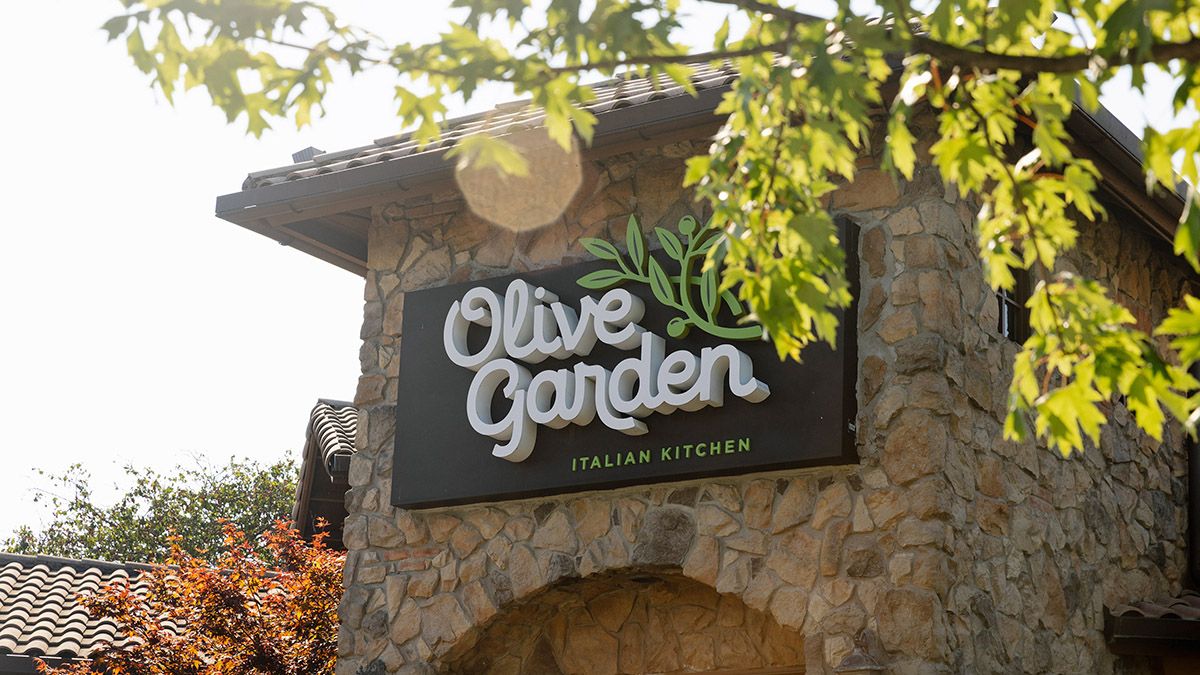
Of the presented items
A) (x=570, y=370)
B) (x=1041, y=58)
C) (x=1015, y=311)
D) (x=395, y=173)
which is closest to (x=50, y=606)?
(x=395, y=173)

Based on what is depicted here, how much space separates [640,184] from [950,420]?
2.75 meters

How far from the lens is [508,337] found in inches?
388

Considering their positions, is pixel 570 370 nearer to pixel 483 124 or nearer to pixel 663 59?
pixel 483 124

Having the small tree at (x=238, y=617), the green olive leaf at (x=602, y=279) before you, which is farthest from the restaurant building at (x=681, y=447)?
the small tree at (x=238, y=617)

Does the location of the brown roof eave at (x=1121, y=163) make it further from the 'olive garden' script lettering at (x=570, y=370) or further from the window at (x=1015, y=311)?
the 'olive garden' script lettering at (x=570, y=370)

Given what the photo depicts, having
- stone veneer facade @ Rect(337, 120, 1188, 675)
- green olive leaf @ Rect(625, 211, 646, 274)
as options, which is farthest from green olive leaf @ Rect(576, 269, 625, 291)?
stone veneer facade @ Rect(337, 120, 1188, 675)

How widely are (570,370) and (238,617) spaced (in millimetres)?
5013

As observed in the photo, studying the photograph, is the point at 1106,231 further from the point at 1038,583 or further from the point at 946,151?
the point at 946,151

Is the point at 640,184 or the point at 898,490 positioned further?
the point at 640,184

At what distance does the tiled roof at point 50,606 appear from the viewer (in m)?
15.4

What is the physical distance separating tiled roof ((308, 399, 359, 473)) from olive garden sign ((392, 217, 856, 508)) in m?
4.32

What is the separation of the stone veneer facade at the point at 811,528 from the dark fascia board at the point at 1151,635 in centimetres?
11

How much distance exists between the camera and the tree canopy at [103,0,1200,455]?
183 inches

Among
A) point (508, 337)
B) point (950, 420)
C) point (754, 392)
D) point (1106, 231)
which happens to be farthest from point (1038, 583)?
point (508, 337)
